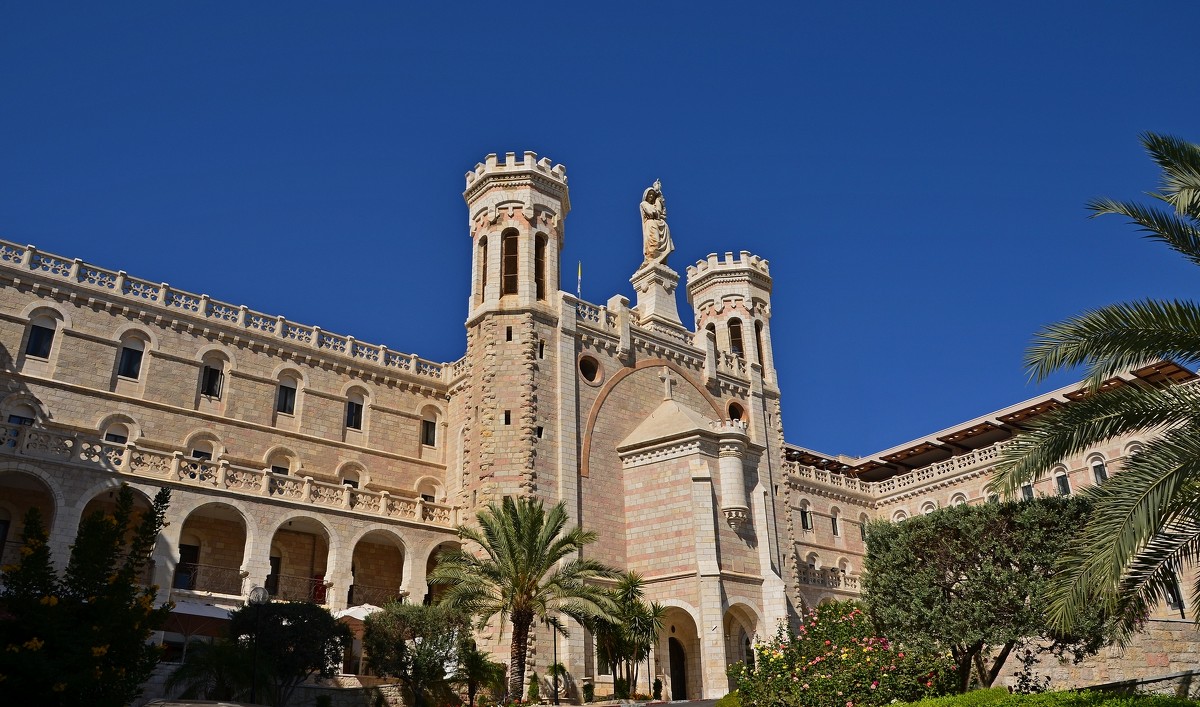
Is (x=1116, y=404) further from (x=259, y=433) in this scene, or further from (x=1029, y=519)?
(x=259, y=433)

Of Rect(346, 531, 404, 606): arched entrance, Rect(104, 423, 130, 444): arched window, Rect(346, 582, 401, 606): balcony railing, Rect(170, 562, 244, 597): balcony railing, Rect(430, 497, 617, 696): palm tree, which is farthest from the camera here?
Rect(346, 531, 404, 606): arched entrance

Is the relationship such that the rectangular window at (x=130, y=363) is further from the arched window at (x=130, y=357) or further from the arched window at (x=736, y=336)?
the arched window at (x=736, y=336)

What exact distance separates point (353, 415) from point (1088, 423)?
28.2m

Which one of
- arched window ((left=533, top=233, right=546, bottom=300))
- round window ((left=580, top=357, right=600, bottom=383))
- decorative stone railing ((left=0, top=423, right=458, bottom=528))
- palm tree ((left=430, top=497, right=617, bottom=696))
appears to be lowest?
palm tree ((left=430, top=497, right=617, bottom=696))

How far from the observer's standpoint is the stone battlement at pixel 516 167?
3794cm

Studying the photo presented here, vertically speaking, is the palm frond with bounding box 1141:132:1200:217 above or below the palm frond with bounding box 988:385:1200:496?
above

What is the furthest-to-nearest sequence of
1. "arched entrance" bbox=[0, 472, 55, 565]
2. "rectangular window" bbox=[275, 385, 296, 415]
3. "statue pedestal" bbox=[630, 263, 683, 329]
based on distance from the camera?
"statue pedestal" bbox=[630, 263, 683, 329] < "rectangular window" bbox=[275, 385, 296, 415] < "arched entrance" bbox=[0, 472, 55, 565]

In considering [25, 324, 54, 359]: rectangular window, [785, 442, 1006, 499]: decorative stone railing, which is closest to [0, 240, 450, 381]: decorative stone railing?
[25, 324, 54, 359]: rectangular window

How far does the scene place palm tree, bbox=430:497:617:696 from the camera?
26125mm

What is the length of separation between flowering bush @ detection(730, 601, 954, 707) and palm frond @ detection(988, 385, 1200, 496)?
21.0 feet

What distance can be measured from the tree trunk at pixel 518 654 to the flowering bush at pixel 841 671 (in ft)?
20.7

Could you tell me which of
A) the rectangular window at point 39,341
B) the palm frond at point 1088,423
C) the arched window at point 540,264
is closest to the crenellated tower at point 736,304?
the arched window at point 540,264

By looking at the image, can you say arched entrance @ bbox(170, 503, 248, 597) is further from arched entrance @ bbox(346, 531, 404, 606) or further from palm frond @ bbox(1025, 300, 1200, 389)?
palm frond @ bbox(1025, 300, 1200, 389)

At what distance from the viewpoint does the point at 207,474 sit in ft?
94.6
